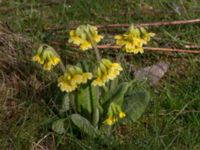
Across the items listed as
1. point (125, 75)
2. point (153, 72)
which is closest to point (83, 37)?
point (125, 75)

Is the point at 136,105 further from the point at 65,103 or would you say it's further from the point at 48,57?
the point at 48,57

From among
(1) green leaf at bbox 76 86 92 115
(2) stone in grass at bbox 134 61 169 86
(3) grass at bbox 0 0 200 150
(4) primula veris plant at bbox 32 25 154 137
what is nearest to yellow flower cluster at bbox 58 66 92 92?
(4) primula veris plant at bbox 32 25 154 137

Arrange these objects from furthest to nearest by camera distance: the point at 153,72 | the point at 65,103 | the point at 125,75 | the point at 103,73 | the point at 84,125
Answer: the point at 153,72
the point at 125,75
the point at 65,103
the point at 84,125
the point at 103,73

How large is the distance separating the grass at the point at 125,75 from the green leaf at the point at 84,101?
114 mm

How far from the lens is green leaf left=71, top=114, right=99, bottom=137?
206 cm

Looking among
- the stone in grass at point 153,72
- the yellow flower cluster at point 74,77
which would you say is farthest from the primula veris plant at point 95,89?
the stone in grass at point 153,72

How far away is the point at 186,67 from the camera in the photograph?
2.67m

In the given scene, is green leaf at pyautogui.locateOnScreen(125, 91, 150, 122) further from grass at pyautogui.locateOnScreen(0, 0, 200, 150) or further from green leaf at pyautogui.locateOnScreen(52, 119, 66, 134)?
green leaf at pyautogui.locateOnScreen(52, 119, 66, 134)

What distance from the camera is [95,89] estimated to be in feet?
6.82

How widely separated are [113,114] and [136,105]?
165 millimetres

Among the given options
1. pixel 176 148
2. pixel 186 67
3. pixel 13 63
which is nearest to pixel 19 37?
pixel 13 63

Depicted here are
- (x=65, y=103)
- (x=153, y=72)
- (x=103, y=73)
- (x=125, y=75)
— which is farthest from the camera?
(x=153, y=72)

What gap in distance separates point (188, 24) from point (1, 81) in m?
1.06

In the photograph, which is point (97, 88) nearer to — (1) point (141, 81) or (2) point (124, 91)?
(2) point (124, 91)
